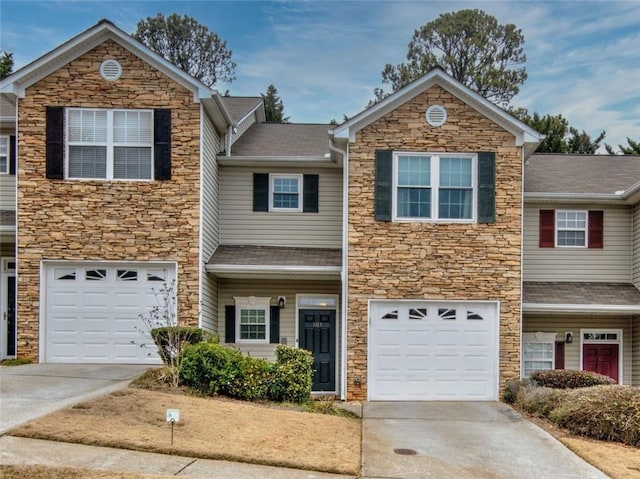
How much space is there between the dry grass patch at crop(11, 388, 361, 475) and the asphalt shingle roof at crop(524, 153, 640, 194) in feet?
30.2

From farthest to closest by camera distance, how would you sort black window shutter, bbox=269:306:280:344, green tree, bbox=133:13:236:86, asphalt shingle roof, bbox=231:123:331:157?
green tree, bbox=133:13:236:86
asphalt shingle roof, bbox=231:123:331:157
black window shutter, bbox=269:306:280:344

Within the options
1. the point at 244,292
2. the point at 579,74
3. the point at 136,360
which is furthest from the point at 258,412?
the point at 579,74

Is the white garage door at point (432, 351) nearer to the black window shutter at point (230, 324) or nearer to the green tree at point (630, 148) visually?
the black window shutter at point (230, 324)

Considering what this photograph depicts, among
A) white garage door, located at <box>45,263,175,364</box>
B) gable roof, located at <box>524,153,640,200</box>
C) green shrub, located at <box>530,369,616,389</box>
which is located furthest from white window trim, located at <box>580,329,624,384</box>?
white garage door, located at <box>45,263,175,364</box>

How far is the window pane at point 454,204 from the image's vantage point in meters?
15.0

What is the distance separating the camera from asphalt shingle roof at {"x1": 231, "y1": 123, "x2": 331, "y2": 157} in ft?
57.0

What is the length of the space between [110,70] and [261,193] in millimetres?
4565

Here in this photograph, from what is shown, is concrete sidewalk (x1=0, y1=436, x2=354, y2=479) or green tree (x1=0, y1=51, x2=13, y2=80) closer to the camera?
concrete sidewalk (x1=0, y1=436, x2=354, y2=479)

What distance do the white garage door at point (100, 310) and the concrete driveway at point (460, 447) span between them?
517 centimetres

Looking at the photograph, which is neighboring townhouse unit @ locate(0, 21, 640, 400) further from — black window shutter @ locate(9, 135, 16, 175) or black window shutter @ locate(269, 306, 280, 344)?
black window shutter @ locate(269, 306, 280, 344)

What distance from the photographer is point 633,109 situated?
2448 cm

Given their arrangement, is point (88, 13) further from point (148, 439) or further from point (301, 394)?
point (148, 439)

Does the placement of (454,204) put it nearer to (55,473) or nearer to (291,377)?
(291,377)

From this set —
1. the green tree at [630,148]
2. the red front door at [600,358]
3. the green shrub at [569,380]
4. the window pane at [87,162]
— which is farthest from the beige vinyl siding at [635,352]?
the green tree at [630,148]
